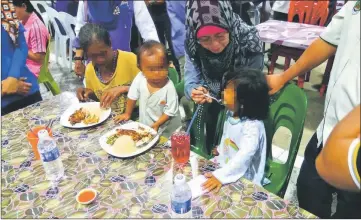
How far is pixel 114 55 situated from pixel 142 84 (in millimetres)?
294

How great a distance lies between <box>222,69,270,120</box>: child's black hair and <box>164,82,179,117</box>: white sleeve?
18.8 inches

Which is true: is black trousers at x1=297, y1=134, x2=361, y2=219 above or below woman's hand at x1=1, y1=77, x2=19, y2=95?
below

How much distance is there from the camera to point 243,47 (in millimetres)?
1694

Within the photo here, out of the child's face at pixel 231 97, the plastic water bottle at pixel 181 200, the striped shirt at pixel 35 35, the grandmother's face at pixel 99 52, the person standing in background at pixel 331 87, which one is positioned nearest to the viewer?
the person standing in background at pixel 331 87

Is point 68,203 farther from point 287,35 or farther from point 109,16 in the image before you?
point 287,35

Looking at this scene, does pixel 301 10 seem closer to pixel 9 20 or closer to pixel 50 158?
pixel 9 20

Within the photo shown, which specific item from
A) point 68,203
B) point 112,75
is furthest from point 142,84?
point 68,203

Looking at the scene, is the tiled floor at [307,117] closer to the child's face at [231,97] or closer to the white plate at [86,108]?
the child's face at [231,97]

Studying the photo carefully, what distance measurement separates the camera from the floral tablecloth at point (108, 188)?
107 cm

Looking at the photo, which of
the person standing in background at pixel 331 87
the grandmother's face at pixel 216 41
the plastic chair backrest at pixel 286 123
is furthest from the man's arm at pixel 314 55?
the grandmother's face at pixel 216 41

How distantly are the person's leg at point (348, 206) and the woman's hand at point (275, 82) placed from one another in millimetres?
506

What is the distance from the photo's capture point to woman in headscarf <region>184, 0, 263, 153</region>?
1582 mm

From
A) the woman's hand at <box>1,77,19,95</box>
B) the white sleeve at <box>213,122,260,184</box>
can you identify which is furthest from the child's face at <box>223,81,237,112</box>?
the woman's hand at <box>1,77,19,95</box>

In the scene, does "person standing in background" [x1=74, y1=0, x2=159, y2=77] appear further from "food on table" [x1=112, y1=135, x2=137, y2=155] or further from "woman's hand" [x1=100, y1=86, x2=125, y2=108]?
"food on table" [x1=112, y1=135, x2=137, y2=155]
